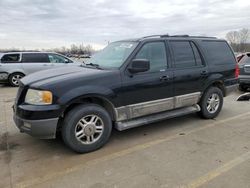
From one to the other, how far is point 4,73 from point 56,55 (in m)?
2.57

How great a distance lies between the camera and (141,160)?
3.77 m

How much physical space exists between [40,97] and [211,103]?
3.82 metres

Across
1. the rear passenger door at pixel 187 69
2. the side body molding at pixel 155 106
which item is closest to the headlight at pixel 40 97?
the side body molding at pixel 155 106

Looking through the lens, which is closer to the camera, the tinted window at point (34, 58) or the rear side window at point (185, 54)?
the rear side window at point (185, 54)

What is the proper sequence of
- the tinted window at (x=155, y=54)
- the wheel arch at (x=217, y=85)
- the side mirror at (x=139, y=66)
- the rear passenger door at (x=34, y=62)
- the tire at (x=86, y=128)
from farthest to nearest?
the rear passenger door at (x=34, y=62) < the wheel arch at (x=217, y=85) < the tinted window at (x=155, y=54) < the side mirror at (x=139, y=66) < the tire at (x=86, y=128)

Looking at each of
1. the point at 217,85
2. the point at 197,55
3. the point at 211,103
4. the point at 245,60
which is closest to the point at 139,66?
the point at 197,55

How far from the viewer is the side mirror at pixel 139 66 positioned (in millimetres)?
4262

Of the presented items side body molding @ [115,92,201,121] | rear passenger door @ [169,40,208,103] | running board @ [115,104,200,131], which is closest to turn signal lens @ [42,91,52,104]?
side body molding @ [115,92,201,121]

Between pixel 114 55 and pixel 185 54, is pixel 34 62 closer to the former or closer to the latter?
pixel 114 55

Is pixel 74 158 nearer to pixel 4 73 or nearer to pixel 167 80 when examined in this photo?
pixel 167 80

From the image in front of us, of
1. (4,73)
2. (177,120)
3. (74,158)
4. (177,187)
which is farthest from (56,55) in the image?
(177,187)

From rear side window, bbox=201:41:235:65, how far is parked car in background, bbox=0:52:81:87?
7610mm

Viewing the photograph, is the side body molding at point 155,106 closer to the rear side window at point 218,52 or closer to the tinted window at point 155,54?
the tinted window at point 155,54

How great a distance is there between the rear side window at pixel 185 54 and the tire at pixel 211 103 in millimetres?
734
